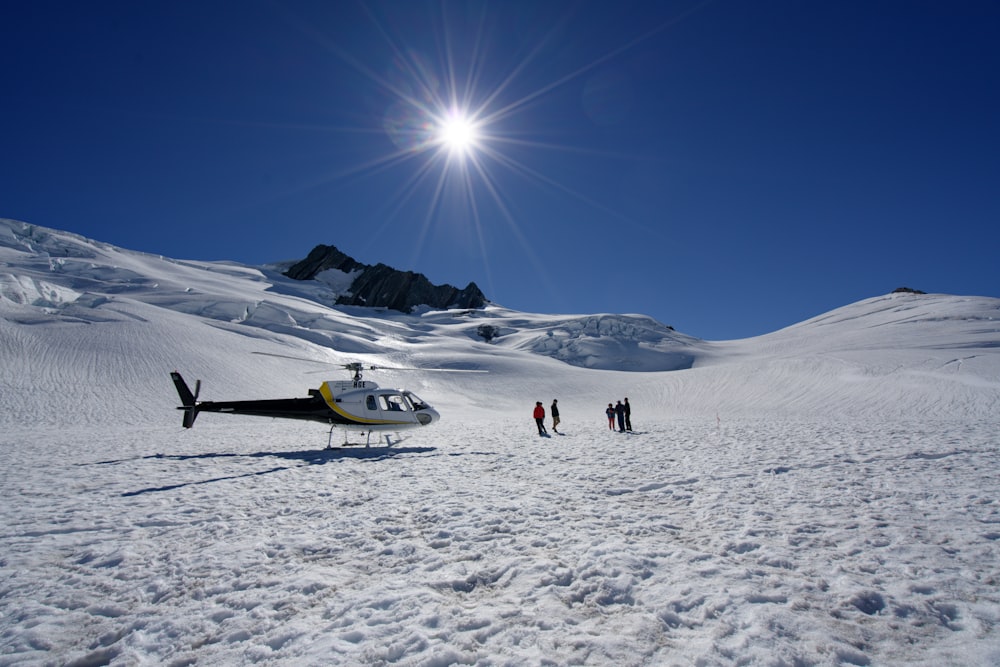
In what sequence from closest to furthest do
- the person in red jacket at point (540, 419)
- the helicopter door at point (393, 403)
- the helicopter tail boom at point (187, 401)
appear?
1. the helicopter tail boom at point (187, 401)
2. the helicopter door at point (393, 403)
3. the person in red jacket at point (540, 419)

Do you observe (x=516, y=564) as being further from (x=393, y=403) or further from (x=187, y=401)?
(x=187, y=401)

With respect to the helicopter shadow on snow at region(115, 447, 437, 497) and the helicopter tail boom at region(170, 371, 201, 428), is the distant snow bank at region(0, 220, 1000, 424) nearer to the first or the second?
the helicopter tail boom at region(170, 371, 201, 428)

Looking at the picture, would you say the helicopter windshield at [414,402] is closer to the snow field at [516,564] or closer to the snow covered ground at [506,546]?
the snow covered ground at [506,546]

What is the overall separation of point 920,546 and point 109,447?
21225 mm

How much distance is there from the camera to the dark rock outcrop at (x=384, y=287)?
110812 millimetres

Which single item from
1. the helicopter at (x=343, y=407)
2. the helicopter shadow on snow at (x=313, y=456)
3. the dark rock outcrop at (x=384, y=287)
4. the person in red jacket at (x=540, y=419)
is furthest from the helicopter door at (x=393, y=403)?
the dark rock outcrop at (x=384, y=287)

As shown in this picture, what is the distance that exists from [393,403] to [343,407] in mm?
1830

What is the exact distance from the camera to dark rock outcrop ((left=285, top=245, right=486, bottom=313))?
11081cm

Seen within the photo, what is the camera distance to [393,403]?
16.4m

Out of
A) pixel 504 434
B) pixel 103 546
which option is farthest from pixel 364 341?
pixel 103 546

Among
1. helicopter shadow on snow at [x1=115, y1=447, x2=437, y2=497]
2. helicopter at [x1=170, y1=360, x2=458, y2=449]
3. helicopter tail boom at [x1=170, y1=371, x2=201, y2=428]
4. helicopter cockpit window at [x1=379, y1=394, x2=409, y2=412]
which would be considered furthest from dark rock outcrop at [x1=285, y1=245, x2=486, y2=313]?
helicopter shadow on snow at [x1=115, y1=447, x2=437, y2=497]

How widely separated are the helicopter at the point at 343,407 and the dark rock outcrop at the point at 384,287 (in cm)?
9277

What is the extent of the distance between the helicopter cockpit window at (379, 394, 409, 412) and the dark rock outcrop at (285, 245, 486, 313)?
93.5 meters

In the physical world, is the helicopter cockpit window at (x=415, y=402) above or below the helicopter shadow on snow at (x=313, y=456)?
above
